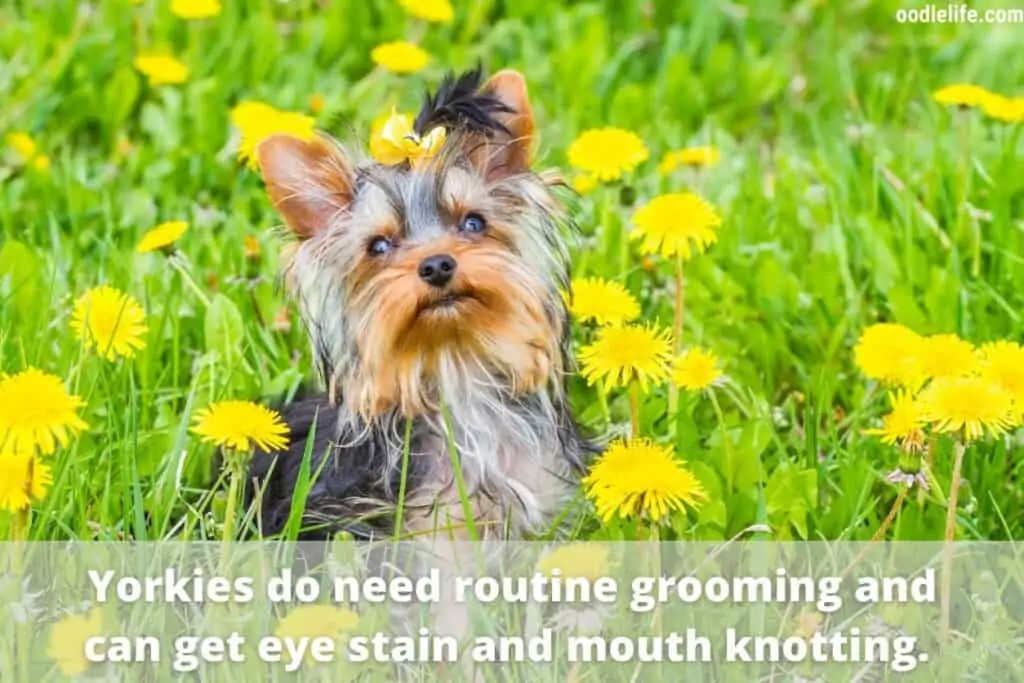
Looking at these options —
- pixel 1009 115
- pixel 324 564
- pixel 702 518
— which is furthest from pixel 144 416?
pixel 1009 115

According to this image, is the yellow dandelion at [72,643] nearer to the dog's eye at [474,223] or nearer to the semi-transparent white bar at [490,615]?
the semi-transparent white bar at [490,615]

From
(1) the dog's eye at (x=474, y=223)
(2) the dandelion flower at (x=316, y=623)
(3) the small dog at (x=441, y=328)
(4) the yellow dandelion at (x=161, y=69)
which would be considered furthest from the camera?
(4) the yellow dandelion at (x=161, y=69)

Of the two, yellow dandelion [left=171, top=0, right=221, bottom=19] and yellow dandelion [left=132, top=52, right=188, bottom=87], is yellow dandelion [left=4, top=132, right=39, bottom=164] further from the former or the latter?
yellow dandelion [left=171, top=0, right=221, bottom=19]

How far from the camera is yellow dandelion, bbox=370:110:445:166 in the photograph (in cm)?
389

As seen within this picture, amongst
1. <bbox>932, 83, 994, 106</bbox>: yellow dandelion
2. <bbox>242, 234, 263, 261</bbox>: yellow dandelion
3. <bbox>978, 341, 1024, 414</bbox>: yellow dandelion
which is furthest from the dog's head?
<bbox>932, 83, 994, 106</bbox>: yellow dandelion

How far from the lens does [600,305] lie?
4.21m

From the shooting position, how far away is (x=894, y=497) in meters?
4.34

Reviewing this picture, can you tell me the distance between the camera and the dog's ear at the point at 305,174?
3.99 m

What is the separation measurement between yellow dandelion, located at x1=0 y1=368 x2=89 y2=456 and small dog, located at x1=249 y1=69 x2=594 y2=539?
1.99 feet

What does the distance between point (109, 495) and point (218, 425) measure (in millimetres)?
663

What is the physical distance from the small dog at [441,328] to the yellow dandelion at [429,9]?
274cm

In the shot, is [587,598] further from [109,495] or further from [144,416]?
[144,416]

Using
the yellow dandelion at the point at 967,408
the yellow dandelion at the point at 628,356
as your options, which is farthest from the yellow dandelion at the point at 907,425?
the yellow dandelion at the point at 628,356

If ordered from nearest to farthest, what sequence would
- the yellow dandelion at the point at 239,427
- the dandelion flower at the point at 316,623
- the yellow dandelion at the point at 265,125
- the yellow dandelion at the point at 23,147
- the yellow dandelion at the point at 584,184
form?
the dandelion flower at the point at 316,623 < the yellow dandelion at the point at 239,427 < the yellow dandelion at the point at 265,125 < the yellow dandelion at the point at 584,184 < the yellow dandelion at the point at 23,147
